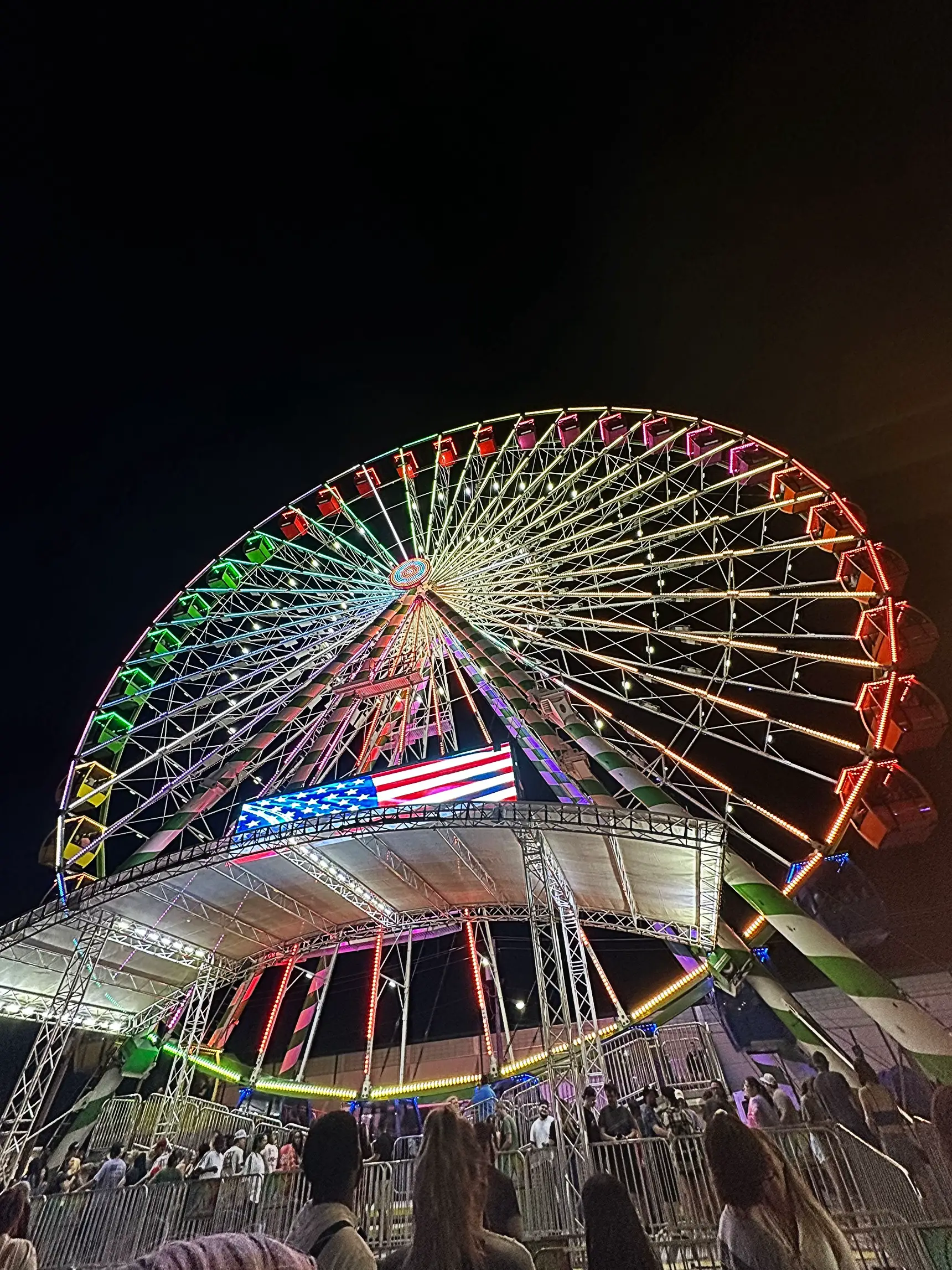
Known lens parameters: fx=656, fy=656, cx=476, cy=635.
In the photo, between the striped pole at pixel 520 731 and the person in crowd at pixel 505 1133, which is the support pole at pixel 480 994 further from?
the person in crowd at pixel 505 1133

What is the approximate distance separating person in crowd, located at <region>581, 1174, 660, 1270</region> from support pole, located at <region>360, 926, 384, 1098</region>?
13.2m

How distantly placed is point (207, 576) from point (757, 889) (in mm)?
17285

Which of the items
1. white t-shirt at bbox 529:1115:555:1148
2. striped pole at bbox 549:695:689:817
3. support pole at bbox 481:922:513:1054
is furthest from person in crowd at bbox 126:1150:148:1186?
striped pole at bbox 549:695:689:817

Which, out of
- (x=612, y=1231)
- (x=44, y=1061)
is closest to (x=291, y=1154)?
(x=44, y=1061)

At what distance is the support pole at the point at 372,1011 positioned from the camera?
54.1 feet

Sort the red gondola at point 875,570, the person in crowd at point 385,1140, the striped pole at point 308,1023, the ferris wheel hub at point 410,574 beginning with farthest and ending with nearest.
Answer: the striped pole at point 308,1023, the ferris wheel hub at point 410,574, the red gondola at point 875,570, the person in crowd at point 385,1140

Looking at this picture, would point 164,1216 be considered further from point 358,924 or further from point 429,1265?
point 358,924

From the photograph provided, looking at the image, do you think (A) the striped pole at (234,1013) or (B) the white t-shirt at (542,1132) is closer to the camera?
(B) the white t-shirt at (542,1132)

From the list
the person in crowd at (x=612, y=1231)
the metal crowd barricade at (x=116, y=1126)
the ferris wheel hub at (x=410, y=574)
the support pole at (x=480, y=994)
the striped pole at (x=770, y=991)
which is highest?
the ferris wheel hub at (x=410, y=574)

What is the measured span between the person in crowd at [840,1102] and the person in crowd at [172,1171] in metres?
8.46

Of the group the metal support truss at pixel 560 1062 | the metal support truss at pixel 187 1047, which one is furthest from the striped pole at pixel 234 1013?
the metal support truss at pixel 560 1062

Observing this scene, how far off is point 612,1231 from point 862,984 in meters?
7.14

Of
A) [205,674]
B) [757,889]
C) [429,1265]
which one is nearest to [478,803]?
[757,889]

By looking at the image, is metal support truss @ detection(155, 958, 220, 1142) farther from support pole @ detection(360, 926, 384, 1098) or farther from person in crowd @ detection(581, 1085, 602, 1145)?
person in crowd @ detection(581, 1085, 602, 1145)
